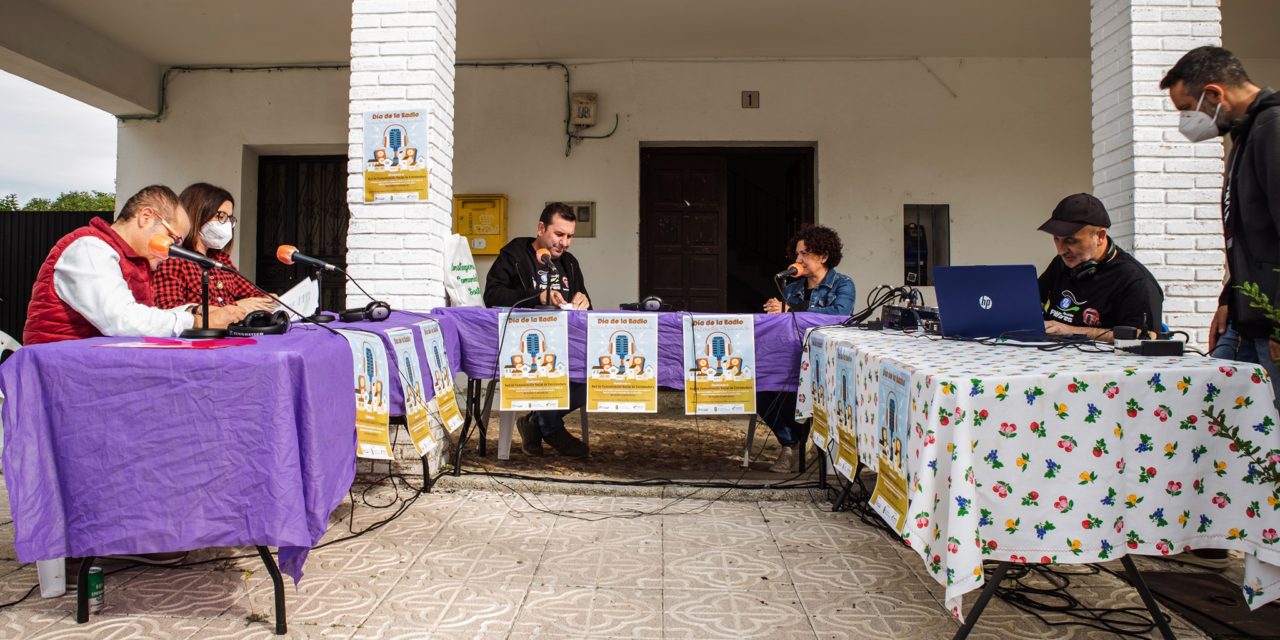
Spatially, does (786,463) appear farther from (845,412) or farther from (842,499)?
(845,412)

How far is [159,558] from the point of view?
246cm

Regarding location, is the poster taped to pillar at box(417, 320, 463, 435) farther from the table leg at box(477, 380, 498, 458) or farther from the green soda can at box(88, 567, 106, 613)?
the green soda can at box(88, 567, 106, 613)

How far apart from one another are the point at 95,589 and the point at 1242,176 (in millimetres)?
3774

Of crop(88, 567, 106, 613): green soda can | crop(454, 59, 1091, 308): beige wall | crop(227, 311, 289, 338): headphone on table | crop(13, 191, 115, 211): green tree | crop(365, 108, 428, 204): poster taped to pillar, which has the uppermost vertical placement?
crop(13, 191, 115, 211): green tree

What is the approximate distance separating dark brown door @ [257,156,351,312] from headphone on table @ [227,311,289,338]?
4.94 m

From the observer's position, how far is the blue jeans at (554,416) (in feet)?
13.2

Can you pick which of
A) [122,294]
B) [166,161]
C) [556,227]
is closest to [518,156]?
[556,227]

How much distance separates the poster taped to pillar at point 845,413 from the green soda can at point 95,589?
2346 millimetres

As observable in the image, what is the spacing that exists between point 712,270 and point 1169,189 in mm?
3751

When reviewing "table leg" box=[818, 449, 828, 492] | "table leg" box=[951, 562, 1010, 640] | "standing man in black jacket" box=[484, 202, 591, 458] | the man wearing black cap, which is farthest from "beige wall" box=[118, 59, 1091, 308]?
"table leg" box=[951, 562, 1010, 640]

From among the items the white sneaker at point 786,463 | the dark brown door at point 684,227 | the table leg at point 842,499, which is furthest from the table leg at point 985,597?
the dark brown door at point 684,227

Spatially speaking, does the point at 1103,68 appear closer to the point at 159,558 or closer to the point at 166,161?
the point at 159,558

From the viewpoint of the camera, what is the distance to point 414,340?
3039 millimetres

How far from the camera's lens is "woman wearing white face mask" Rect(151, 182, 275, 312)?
2.77 meters
